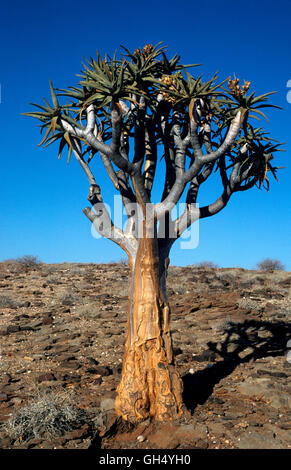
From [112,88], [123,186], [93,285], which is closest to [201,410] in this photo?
[123,186]

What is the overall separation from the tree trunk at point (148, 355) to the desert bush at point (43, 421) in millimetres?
790

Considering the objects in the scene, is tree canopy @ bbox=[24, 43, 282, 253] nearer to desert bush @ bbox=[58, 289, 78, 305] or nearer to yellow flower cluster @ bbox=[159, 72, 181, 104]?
yellow flower cluster @ bbox=[159, 72, 181, 104]

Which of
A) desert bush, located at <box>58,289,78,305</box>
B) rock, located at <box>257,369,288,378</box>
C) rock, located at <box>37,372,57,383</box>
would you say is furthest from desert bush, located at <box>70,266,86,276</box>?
rock, located at <box>257,369,288,378</box>

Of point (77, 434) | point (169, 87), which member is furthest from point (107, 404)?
point (169, 87)

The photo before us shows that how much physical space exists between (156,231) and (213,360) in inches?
180

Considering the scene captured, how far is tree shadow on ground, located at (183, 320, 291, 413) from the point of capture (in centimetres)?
852

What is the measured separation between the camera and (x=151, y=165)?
829 centimetres

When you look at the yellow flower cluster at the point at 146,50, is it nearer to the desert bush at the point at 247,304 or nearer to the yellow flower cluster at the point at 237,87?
the yellow flower cluster at the point at 237,87

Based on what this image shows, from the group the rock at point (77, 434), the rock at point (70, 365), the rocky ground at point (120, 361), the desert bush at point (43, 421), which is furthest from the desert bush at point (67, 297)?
the rock at point (77, 434)

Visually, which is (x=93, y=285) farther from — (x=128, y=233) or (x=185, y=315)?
(x=128, y=233)

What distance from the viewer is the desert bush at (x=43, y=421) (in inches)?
258

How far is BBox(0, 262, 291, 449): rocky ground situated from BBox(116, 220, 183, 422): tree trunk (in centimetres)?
28

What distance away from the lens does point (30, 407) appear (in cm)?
697

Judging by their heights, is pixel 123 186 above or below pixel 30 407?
above
